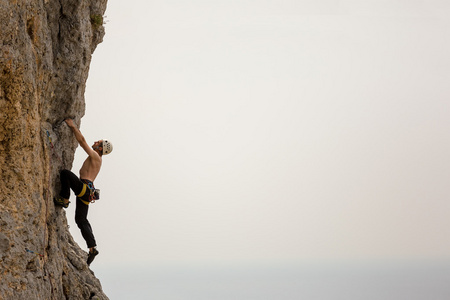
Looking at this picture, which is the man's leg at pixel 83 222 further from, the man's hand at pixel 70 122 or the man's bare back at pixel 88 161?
the man's hand at pixel 70 122

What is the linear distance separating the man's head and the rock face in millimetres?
642

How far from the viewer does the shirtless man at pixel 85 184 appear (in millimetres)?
16781

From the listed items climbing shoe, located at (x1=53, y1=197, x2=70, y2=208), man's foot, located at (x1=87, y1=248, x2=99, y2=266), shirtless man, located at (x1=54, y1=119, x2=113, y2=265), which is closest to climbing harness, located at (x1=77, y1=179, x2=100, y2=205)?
shirtless man, located at (x1=54, y1=119, x2=113, y2=265)

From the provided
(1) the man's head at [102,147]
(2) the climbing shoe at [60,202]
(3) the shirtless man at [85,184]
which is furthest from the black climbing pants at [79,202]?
(1) the man's head at [102,147]

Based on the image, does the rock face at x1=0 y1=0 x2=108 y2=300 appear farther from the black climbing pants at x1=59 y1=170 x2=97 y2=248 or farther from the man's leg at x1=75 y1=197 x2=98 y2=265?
the man's leg at x1=75 y1=197 x2=98 y2=265

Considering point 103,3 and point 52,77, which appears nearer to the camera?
point 52,77

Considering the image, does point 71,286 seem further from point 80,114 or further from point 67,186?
point 80,114

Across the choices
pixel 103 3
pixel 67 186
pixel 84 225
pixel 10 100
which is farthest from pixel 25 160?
pixel 103 3

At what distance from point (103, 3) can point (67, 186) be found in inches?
250

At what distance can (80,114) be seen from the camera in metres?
18.6

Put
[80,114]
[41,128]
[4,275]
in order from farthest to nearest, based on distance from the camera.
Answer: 1. [80,114]
2. [41,128]
3. [4,275]

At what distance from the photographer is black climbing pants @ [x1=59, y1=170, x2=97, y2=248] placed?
16750 millimetres

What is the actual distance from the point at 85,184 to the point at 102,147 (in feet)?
4.28

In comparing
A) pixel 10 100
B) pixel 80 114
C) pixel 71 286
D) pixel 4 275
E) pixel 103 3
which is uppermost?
pixel 103 3
